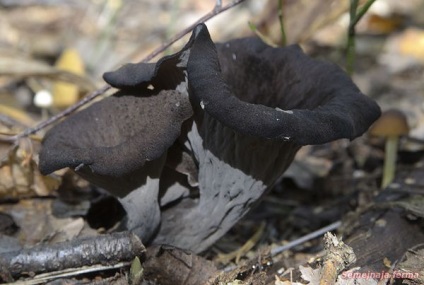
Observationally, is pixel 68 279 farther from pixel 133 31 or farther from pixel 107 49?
pixel 133 31

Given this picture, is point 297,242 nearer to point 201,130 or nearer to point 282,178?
point 201,130

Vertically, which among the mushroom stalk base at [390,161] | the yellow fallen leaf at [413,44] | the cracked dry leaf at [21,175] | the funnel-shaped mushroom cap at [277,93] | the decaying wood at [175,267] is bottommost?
the yellow fallen leaf at [413,44]

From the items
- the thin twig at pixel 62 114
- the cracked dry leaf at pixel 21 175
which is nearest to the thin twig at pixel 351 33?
the thin twig at pixel 62 114

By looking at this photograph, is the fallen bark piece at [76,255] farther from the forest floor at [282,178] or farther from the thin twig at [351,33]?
the thin twig at [351,33]

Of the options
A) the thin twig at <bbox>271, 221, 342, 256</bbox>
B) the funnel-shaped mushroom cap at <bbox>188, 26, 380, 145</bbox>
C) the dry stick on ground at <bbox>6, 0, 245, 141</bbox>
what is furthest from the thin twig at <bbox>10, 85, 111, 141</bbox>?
the thin twig at <bbox>271, 221, 342, 256</bbox>

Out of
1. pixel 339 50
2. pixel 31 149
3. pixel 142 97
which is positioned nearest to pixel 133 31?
pixel 339 50

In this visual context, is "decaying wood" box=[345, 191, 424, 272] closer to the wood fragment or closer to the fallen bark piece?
the wood fragment
